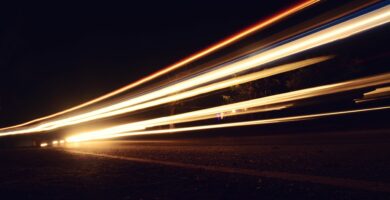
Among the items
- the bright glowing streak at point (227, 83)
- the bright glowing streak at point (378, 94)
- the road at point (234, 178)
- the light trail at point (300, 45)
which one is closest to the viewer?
the road at point (234, 178)

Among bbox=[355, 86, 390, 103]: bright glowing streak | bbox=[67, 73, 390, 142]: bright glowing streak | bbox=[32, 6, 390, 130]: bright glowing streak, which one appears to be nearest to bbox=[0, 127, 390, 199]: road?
bbox=[67, 73, 390, 142]: bright glowing streak

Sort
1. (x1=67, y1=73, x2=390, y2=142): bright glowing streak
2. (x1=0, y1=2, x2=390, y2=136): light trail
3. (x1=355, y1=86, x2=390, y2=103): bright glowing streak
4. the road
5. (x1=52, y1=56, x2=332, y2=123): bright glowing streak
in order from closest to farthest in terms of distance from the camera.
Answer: the road, (x1=0, y1=2, x2=390, y2=136): light trail, (x1=67, y1=73, x2=390, y2=142): bright glowing streak, (x1=355, y1=86, x2=390, y2=103): bright glowing streak, (x1=52, y1=56, x2=332, y2=123): bright glowing streak

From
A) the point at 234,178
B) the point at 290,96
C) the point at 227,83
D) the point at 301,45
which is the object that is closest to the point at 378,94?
the point at 301,45

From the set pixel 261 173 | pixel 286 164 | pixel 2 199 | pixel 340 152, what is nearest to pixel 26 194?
pixel 2 199

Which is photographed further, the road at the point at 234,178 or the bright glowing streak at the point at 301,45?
the bright glowing streak at the point at 301,45

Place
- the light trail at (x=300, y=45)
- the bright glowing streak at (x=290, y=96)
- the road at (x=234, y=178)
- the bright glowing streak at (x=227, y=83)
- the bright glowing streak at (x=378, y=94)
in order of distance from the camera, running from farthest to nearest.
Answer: the bright glowing streak at (x=227, y=83), the bright glowing streak at (x=378, y=94), the bright glowing streak at (x=290, y=96), the light trail at (x=300, y=45), the road at (x=234, y=178)

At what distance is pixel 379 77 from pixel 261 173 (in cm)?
390

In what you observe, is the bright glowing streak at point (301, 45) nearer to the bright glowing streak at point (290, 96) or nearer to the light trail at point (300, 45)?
the light trail at point (300, 45)

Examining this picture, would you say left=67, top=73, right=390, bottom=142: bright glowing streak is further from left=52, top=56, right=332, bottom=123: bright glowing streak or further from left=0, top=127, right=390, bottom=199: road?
left=0, top=127, right=390, bottom=199: road

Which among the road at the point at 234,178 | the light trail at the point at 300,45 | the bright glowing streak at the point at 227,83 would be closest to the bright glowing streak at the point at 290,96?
the bright glowing streak at the point at 227,83

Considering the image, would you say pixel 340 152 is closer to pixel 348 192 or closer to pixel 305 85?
pixel 348 192

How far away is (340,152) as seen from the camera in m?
5.55

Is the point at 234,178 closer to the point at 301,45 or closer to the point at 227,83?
the point at 301,45

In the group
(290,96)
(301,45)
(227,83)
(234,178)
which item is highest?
(301,45)
